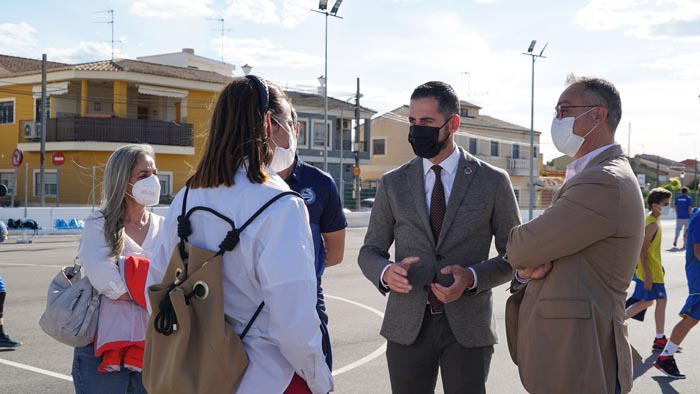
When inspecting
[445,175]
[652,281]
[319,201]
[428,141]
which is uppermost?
[428,141]

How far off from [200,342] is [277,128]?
1.11 meters

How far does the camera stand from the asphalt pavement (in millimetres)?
6441

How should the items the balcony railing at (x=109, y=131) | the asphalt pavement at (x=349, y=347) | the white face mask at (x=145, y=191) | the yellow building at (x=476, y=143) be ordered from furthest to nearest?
the yellow building at (x=476, y=143)
the balcony railing at (x=109, y=131)
the asphalt pavement at (x=349, y=347)
the white face mask at (x=145, y=191)

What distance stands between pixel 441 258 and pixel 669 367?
4.59 m

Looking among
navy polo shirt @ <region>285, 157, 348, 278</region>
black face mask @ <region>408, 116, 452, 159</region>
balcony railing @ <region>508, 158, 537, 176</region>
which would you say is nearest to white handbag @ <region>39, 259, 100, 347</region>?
navy polo shirt @ <region>285, 157, 348, 278</region>

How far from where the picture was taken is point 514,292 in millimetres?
3490

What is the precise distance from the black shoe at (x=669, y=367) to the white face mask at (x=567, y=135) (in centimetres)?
469

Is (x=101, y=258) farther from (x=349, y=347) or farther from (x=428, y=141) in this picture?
(x=349, y=347)

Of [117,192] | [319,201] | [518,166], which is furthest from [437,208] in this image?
[518,166]

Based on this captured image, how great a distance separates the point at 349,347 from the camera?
309 inches

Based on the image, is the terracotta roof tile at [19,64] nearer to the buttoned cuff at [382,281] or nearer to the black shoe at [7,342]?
the black shoe at [7,342]

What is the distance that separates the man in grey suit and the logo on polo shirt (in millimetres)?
510

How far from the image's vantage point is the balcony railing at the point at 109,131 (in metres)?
37.0

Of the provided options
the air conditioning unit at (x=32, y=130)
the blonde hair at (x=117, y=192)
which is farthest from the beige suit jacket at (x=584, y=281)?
the air conditioning unit at (x=32, y=130)
